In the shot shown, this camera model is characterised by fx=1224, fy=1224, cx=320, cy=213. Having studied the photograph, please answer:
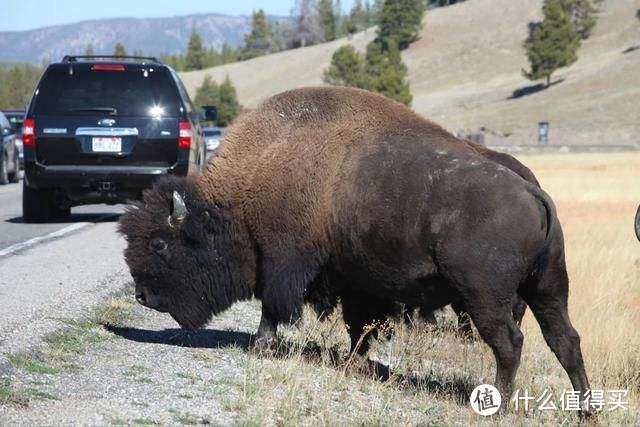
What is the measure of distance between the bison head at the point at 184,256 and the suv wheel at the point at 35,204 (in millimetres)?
8195

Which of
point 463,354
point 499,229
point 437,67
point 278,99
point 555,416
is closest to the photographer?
point 499,229

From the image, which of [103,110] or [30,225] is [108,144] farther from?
[30,225]

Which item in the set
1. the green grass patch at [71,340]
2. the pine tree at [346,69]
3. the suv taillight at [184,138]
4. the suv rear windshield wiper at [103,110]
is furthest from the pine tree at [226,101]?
the green grass patch at [71,340]

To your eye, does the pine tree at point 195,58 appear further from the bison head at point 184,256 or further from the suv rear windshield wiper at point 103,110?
the bison head at point 184,256

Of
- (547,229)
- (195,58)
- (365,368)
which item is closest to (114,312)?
(365,368)

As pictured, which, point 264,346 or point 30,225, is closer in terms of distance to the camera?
point 264,346

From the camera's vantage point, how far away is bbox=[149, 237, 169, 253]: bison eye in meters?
8.63

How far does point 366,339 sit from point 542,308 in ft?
5.22

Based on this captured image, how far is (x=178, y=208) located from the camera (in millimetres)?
8570

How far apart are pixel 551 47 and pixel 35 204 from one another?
9872 cm

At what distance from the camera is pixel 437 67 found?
142 metres

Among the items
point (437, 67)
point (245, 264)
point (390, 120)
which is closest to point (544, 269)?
point (390, 120)

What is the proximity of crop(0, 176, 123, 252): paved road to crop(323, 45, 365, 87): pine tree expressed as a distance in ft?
299

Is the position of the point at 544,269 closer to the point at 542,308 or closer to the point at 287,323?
the point at 542,308
